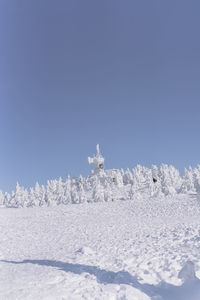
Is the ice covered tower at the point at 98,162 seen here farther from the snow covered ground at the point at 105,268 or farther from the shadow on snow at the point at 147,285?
the shadow on snow at the point at 147,285

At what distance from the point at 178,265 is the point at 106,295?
4.13 metres

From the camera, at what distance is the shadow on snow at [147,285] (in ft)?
22.9

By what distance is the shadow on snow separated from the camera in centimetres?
698

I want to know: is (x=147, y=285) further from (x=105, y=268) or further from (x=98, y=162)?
A: (x=98, y=162)

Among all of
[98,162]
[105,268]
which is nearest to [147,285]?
[105,268]

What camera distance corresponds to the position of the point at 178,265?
30.7 feet

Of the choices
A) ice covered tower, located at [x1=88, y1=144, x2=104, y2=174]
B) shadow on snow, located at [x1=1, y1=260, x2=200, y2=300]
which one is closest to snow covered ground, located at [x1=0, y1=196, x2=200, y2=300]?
shadow on snow, located at [x1=1, y1=260, x2=200, y2=300]

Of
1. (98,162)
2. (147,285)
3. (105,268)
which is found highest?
(98,162)

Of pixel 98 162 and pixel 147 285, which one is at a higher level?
pixel 98 162

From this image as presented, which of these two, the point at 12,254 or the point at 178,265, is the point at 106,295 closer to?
the point at 178,265

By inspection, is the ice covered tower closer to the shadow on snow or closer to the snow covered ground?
the snow covered ground

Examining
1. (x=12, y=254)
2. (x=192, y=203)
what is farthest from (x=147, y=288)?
(x=192, y=203)

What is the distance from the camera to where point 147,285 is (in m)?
7.88

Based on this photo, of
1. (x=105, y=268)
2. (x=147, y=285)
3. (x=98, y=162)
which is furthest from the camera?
(x=98, y=162)
